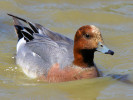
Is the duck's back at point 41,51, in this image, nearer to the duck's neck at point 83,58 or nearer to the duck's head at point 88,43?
the duck's neck at point 83,58

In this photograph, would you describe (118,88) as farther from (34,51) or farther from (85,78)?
(34,51)

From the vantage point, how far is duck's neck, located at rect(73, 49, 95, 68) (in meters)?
6.14

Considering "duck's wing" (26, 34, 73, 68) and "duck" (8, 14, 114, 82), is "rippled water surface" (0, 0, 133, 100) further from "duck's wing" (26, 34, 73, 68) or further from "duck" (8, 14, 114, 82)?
"duck's wing" (26, 34, 73, 68)

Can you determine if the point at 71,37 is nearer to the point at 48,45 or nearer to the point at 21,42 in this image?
the point at 21,42

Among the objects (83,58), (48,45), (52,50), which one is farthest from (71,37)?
(83,58)

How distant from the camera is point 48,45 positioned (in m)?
6.85

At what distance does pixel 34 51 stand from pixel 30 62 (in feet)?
0.77

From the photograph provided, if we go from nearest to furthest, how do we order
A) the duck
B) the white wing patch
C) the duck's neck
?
1. the duck
2. the duck's neck
3. the white wing patch

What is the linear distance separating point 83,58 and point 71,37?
2274mm

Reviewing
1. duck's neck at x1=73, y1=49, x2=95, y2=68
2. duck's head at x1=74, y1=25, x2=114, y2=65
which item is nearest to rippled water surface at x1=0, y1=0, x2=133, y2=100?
duck's neck at x1=73, y1=49, x2=95, y2=68

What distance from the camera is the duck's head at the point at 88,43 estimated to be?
592 centimetres

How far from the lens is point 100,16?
941 cm

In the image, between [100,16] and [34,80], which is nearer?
[34,80]

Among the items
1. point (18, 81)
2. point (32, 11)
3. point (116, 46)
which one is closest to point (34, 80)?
point (18, 81)
